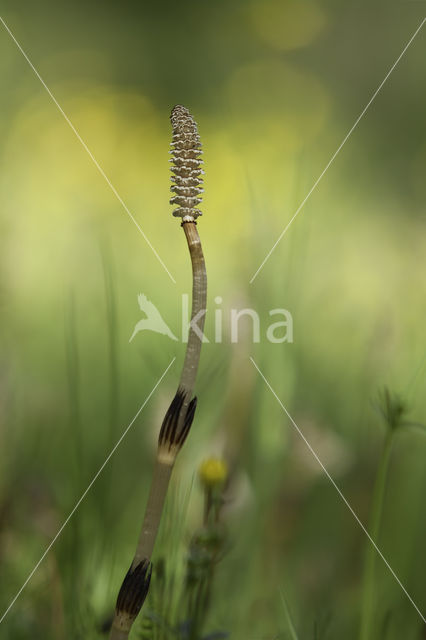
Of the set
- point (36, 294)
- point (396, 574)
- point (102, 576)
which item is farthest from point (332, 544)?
point (36, 294)

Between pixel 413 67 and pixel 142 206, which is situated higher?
pixel 413 67

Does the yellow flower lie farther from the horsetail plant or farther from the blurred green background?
the horsetail plant

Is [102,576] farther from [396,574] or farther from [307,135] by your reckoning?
[307,135]

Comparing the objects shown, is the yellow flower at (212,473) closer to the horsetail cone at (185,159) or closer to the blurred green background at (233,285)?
the blurred green background at (233,285)

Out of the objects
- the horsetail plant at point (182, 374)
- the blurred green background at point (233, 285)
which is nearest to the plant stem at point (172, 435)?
the horsetail plant at point (182, 374)

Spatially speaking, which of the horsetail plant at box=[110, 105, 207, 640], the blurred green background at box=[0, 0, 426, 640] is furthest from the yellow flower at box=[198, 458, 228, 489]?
the horsetail plant at box=[110, 105, 207, 640]

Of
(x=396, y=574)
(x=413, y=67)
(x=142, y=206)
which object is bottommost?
(x=396, y=574)
